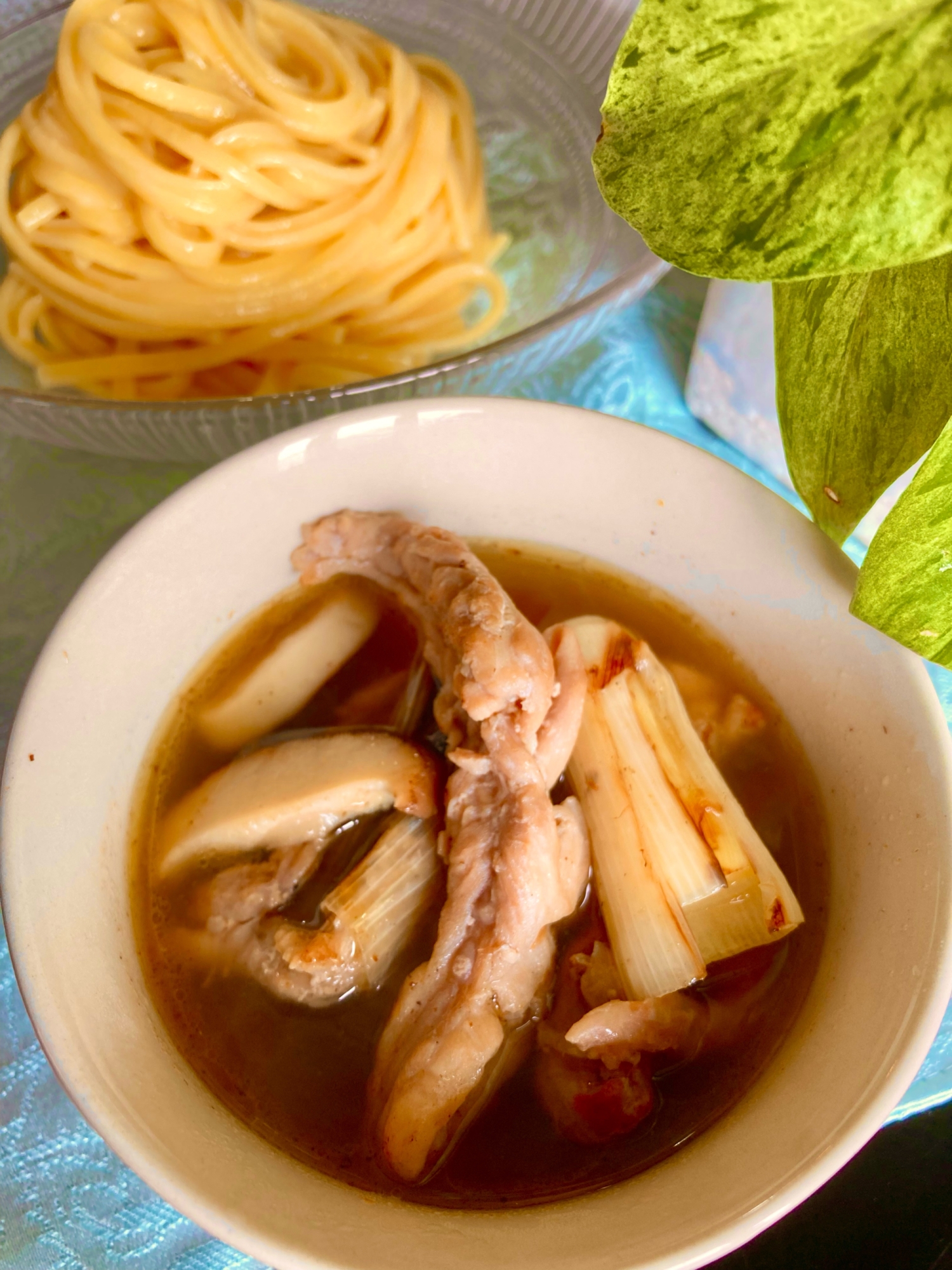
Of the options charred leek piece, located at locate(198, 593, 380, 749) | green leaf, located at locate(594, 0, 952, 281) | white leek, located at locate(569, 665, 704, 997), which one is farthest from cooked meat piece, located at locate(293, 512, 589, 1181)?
green leaf, located at locate(594, 0, 952, 281)

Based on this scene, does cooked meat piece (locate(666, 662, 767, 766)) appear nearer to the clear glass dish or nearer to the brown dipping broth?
the brown dipping broth

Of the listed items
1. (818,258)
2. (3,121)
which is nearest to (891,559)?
(818,258)

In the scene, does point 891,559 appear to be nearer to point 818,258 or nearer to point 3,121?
point 818,258

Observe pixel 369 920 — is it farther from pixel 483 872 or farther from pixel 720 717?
pixel 720 717

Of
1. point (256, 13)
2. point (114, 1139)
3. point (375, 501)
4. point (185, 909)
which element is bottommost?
point (185, 909)

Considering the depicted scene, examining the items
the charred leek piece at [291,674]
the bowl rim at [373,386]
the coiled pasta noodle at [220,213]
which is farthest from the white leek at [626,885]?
the coiled pasta noodle at [220,213]

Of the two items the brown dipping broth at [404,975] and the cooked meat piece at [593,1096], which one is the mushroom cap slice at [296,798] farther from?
the cooked meat piece at [593,1096]
